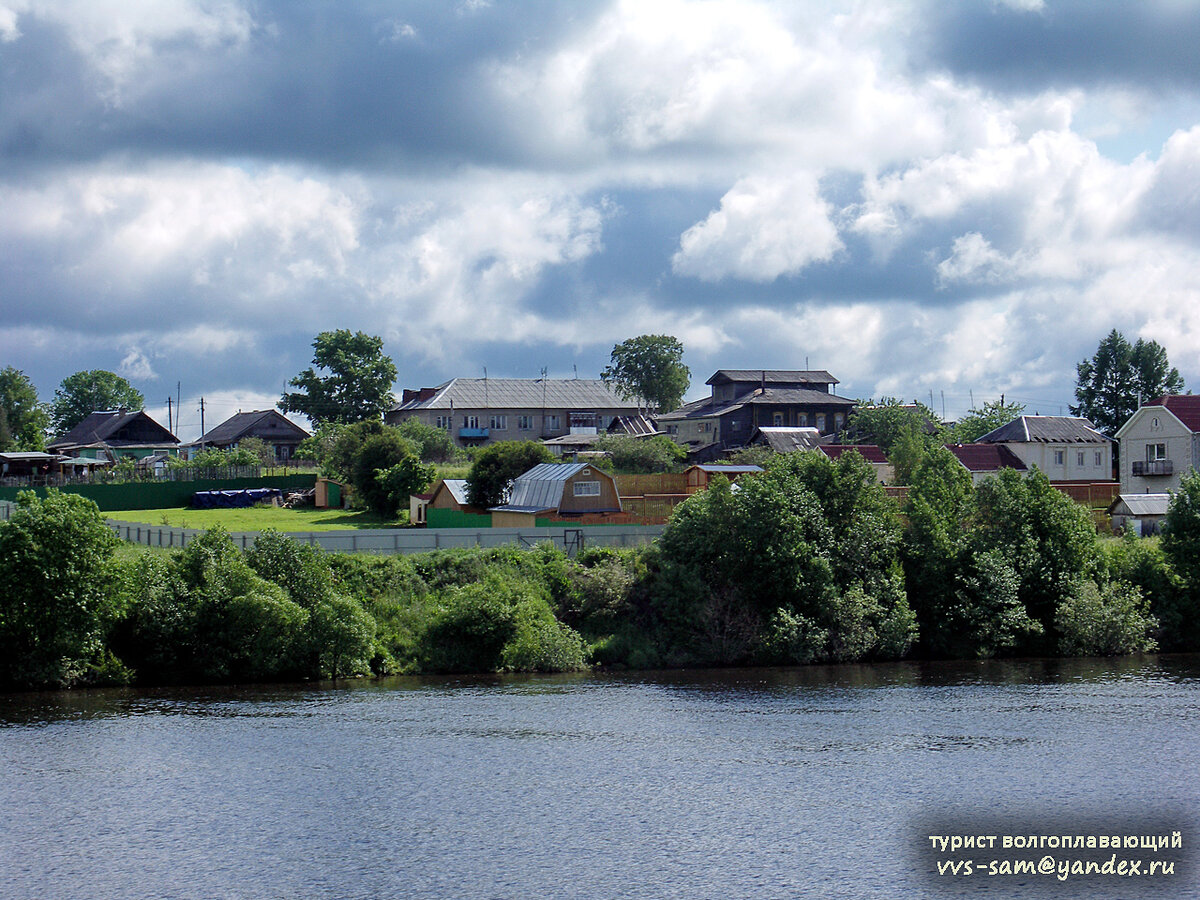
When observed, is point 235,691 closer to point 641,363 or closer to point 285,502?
point 285,502

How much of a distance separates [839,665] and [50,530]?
31.0 meters

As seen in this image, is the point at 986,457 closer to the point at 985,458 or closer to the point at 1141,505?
the point at 985,458

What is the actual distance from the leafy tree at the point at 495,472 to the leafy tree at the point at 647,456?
22.6m

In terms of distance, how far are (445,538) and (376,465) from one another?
1258 inches

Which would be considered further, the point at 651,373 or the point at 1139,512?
the point at 651,373

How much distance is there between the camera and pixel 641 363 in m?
146

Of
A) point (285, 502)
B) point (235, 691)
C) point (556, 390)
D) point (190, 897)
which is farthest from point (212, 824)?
point (556, 390)

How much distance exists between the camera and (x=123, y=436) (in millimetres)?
148125

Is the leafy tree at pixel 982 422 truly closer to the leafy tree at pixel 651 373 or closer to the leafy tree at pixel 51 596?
the leafy tree at pixel 651 373

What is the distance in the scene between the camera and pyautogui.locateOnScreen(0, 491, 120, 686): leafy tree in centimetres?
4156

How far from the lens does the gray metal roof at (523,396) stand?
441 feet

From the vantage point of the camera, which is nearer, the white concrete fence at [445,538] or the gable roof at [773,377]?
the white concrete fence at [445,538]

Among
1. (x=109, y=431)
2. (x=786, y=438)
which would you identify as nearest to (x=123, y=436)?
(x=109, y=431)

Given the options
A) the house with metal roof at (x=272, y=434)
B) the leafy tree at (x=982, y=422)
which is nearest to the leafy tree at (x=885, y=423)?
the leafy tree at (x=982, y=422)
